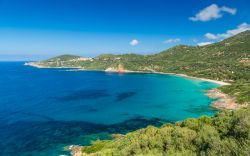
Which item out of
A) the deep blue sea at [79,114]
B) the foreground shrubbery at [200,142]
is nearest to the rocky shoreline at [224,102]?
the deep blue sea at [79,114]

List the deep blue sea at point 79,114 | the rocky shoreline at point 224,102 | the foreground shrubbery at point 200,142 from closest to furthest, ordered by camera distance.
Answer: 1. the foreground shrubbery at point 200,142
2. the deep blue sea at point 79,114
3. the rocky shoreline at point 224,102

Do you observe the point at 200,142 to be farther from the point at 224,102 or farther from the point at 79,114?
the point at 224,102

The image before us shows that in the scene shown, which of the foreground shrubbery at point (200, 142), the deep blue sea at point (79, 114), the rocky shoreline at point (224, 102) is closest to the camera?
the foreground shrubbery at point (200, 142)

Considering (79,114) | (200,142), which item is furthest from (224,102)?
(200,142)

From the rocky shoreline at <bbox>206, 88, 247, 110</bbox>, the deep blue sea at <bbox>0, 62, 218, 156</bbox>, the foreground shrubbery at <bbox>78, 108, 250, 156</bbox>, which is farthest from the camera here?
the rocky shoreline at <bbox>206, 88, 247, 110</bbox>

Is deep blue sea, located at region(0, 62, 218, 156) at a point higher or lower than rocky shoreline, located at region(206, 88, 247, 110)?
lower

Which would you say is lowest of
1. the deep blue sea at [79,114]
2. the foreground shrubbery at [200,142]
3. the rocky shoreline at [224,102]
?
the deep blue sea at [79,114]

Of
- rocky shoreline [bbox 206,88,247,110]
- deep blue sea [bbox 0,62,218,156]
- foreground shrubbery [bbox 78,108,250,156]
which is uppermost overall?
foreground shrubbery [bbox 78,108,250,156]

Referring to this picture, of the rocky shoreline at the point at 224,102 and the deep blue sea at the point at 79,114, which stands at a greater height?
the rocky shoreline at the point at 224,102

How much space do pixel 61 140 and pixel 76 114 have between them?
27397mm

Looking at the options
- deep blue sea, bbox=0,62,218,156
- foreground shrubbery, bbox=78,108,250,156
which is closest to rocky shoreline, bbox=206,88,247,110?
deep blue sea, bbox=0,62,218,156

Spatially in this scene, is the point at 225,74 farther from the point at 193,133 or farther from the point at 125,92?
the point at 193,133

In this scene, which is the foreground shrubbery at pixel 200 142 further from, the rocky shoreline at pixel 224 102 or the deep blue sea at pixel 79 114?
the rocky shoreline at pixel 224 102

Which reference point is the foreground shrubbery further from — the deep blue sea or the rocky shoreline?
the rocky shoreline
